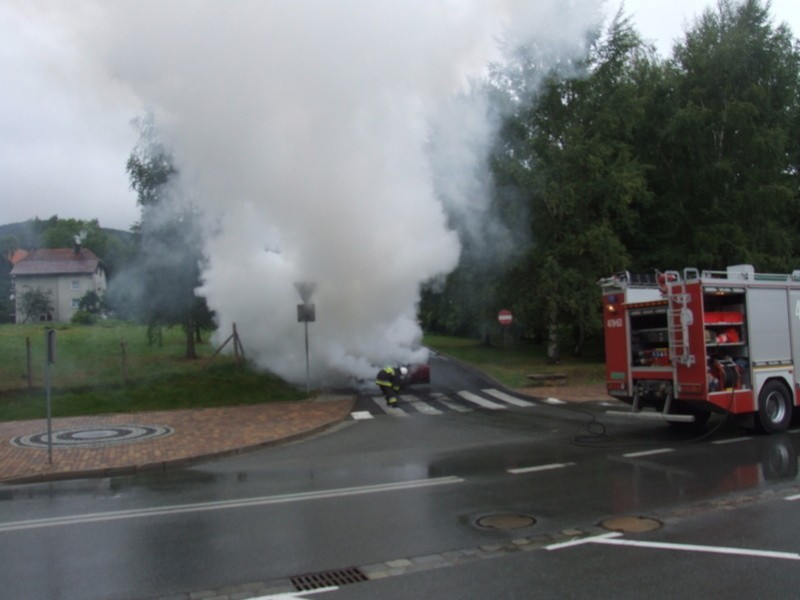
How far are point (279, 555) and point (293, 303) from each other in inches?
502

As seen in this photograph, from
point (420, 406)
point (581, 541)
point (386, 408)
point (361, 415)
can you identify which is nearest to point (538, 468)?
point (581, 541)

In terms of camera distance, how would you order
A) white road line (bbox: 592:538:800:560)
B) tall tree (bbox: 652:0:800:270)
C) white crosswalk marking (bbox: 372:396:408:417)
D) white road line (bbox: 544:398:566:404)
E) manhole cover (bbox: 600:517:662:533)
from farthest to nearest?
tall tree (bbox: 652:0:800:270), white road line (bbox: 544:398:566:404), white crosswalk marking (bbox: 372:396:408:417), manhole cover (bbox: 600:517:662:533), white road line (bbox: 592:538:800:560)

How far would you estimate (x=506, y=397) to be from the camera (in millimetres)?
16719

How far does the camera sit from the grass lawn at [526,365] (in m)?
19.9

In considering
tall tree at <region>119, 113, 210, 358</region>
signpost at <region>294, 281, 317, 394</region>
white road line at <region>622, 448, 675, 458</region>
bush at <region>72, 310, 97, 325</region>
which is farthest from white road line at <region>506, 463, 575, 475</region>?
bush at <region>72, 310, 97, 325</region>

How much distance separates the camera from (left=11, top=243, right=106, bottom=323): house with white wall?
19.8m

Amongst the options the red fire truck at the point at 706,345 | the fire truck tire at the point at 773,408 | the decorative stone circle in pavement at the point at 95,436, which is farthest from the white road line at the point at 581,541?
the decorative stone circle in pavement at the point at 95,436

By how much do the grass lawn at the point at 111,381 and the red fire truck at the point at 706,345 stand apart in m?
8.66

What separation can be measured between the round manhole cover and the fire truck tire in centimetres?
642

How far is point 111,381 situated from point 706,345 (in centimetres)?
1315

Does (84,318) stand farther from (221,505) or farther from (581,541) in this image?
(581,541)

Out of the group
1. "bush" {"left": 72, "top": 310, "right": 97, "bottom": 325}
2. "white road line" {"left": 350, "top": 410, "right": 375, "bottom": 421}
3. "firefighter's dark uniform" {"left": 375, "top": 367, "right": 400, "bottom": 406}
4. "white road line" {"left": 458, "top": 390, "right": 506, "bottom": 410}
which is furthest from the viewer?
"bush" {"left": 72, "top": 310, "right": 97, "bottom": 325}

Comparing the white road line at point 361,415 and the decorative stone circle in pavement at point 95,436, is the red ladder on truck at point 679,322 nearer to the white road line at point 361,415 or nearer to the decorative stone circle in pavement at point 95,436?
the white road line at point 361,415

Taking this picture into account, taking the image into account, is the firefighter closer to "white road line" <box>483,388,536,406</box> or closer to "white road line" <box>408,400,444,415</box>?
"white road line" <box>408,400,444,415</box>
